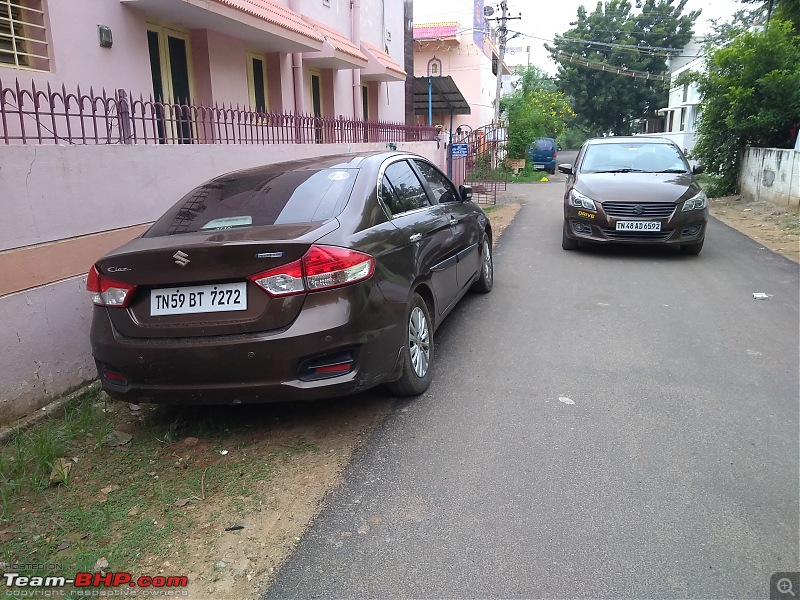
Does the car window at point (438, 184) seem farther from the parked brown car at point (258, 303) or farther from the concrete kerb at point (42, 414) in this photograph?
the concrete kerb at point (42, 414)

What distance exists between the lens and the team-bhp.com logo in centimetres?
247

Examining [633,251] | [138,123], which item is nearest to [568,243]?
[633,251]

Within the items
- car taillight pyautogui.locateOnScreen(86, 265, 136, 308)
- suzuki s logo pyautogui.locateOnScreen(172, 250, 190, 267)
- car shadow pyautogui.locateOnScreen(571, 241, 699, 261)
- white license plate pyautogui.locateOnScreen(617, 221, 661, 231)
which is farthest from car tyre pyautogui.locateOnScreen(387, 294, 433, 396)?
car shadow pyautogui.locateOnScreen(571, 241, 699, 261)

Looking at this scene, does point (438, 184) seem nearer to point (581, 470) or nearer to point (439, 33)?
point (581, 470)

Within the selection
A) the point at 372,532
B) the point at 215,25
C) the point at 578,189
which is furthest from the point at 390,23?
the point at 372,532

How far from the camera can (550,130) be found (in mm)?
33719

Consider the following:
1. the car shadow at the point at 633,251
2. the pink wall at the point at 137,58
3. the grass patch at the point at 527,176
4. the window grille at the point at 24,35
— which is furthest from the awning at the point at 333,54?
the grass patch at the point at 527,176

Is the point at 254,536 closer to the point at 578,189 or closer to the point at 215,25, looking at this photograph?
the point at 578,189

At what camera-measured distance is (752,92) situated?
13914 mm

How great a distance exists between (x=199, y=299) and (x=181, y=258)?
23 cm

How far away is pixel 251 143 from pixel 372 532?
5.08 metres

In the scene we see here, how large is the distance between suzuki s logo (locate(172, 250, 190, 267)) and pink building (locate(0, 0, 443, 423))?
4.66ft

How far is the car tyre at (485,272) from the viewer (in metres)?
6.47

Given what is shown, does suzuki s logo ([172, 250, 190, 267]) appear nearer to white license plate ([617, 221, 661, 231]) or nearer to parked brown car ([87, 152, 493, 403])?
parked brown car ([87, 152, 493, 403])
